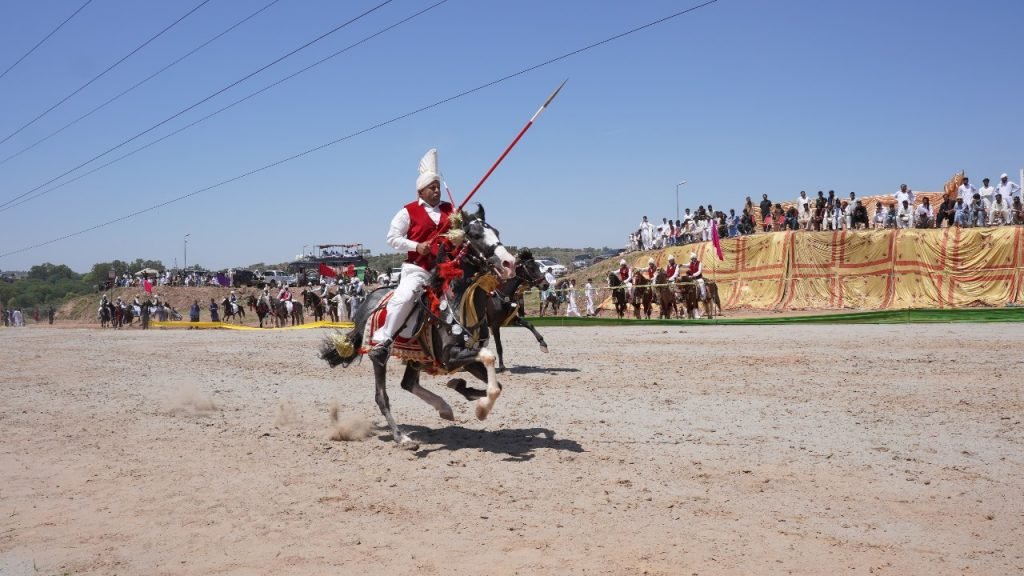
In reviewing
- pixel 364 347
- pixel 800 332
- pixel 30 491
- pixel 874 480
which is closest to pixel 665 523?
pixel 874 480

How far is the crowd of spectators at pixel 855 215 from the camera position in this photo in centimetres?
3097

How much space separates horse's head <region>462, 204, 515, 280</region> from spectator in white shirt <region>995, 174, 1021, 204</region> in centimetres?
2984

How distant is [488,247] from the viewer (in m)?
7.67

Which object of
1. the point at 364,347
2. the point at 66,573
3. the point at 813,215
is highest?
the point at 813,215

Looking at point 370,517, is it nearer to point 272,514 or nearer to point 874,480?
point 272,514

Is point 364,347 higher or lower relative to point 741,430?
higher

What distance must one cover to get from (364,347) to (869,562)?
5.65 metres

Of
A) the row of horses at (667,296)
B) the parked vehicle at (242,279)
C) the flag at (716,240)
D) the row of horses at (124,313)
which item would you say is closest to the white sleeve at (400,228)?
the row of horses at (667,296)

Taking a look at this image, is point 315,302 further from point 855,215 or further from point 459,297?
point 459,297

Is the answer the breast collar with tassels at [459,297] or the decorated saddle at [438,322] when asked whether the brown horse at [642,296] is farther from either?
the breast collar with tassels at [459,297]

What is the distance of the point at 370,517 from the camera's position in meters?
5.81

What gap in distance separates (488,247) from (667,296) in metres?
23.1

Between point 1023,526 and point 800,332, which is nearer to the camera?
point 1023,526

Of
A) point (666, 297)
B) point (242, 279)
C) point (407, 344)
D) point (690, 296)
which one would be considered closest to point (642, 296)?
point (666, 297)
